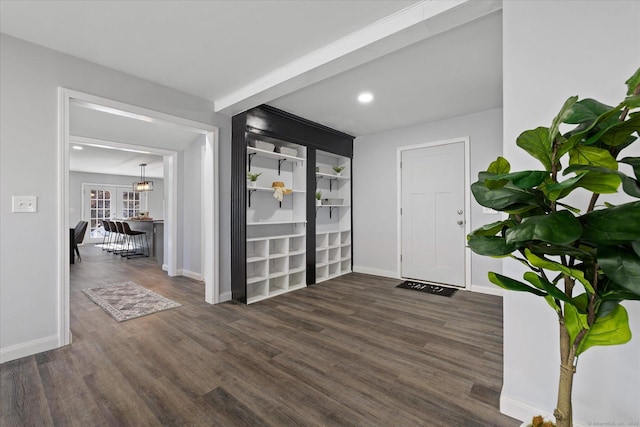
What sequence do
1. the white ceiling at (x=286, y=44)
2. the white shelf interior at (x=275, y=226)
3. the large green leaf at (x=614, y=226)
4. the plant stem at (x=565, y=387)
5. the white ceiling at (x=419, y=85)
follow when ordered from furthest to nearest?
the white shelf interior at (x=275, y=226) < the white ceiling at (x=419, y=85) < the white ceiling at (x=286, y=44) < the plant stem at (x=565, y=387) < the large green leaf at (x=614, y=226)

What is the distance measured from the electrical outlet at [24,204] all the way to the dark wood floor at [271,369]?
3.67 feet

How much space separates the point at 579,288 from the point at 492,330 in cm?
147

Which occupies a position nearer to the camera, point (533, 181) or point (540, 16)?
point (533, 181)

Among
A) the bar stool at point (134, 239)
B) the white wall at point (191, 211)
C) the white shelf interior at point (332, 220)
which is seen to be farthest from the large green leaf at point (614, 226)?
the bar stool at point (134, 239)

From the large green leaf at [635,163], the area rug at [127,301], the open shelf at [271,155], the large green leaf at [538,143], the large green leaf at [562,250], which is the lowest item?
the area rug at [127,301]

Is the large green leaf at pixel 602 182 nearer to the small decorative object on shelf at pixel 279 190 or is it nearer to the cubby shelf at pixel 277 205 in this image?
the cubby shelf at pixel 277 205

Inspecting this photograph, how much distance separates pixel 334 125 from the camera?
430cm

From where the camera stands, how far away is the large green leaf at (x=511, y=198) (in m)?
0.80

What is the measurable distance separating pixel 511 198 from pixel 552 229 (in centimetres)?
14

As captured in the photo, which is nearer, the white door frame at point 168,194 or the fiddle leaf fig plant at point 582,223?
the fiddle leaf fig plant at point 582,223

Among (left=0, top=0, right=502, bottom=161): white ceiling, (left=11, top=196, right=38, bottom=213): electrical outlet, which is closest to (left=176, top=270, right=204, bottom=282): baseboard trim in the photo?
(left=11, top=196, right=38, bottom=213): electrical outlet

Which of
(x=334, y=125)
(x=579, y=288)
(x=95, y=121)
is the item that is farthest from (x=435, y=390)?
(x=95, y=121)

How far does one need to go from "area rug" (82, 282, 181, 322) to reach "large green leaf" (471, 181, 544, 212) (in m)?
3.38

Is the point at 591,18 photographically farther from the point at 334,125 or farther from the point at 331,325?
the point at 334,125
